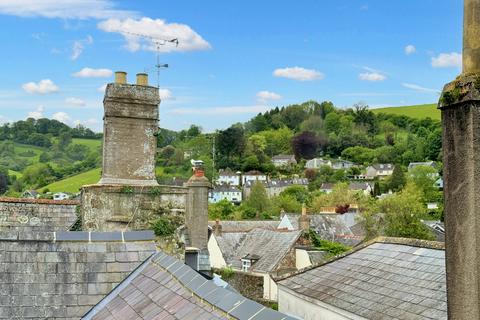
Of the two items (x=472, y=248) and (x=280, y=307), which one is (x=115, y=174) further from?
(x=472, y=248)

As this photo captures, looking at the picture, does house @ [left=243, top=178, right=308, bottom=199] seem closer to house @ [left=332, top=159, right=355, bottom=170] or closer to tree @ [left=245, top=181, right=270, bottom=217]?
tree @ [left=245, top=181, right=270, bottom=217]

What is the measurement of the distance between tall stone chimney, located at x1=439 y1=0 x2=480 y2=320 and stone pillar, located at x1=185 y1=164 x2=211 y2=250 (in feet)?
26.8

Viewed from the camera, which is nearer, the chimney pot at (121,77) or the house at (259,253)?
the chimney pot at (121,77)

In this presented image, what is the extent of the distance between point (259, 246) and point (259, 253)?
1009mm

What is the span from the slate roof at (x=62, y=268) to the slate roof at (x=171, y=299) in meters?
0.25

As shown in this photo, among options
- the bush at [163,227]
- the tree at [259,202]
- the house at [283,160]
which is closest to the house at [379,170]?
the house at [283,160]

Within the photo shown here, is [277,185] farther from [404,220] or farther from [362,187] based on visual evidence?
[404,220]

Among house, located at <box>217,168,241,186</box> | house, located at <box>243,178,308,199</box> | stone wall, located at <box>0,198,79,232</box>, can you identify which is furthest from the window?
house, located at <box>217,168,241,186</box>

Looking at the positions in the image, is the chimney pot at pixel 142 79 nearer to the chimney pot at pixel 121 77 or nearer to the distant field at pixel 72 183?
the chimney pot at pixel 121 77

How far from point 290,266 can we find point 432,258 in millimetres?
19806

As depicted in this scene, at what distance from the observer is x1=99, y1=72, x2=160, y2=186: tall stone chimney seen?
44.6 feet

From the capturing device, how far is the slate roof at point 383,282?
11.5 metres

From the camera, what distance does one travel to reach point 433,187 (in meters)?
110

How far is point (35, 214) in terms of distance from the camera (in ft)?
54.9
